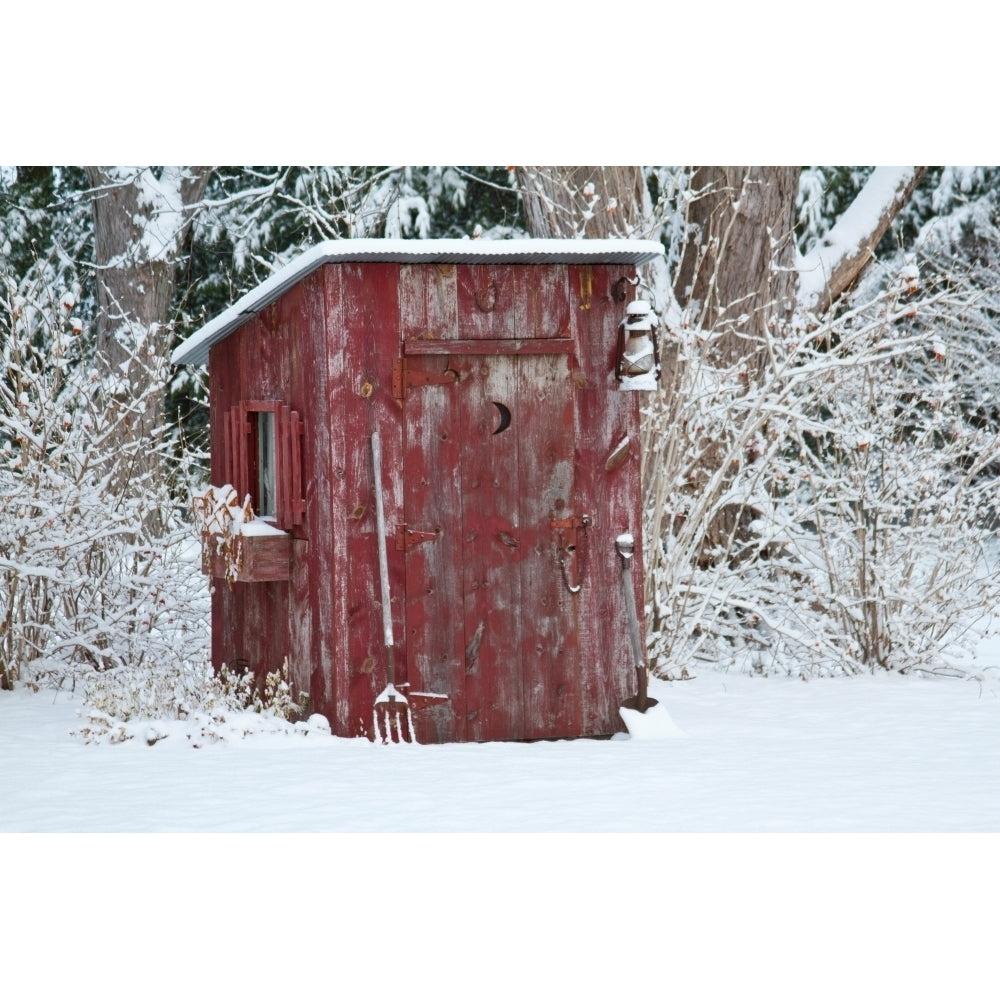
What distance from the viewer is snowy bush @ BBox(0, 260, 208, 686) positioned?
896 cm

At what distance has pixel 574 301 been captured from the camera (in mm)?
7035

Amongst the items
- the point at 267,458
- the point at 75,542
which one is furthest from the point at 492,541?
the point at 75,542

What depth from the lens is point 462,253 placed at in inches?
263

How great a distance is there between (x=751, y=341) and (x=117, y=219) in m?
5.86

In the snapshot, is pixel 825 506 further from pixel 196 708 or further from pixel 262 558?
pixel 196 708

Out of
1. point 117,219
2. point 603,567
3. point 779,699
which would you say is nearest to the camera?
point 603,567

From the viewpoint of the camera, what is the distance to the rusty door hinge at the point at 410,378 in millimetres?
6746

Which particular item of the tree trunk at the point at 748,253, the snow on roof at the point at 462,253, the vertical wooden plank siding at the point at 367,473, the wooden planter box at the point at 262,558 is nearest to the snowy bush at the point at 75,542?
the wooden planter box at the point at 262,558

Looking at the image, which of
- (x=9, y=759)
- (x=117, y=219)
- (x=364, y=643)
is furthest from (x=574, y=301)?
(x=117, y=219)

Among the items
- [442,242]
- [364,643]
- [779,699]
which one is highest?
[442,242]

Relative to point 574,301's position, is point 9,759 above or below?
below

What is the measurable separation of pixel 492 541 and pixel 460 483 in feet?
1.04
